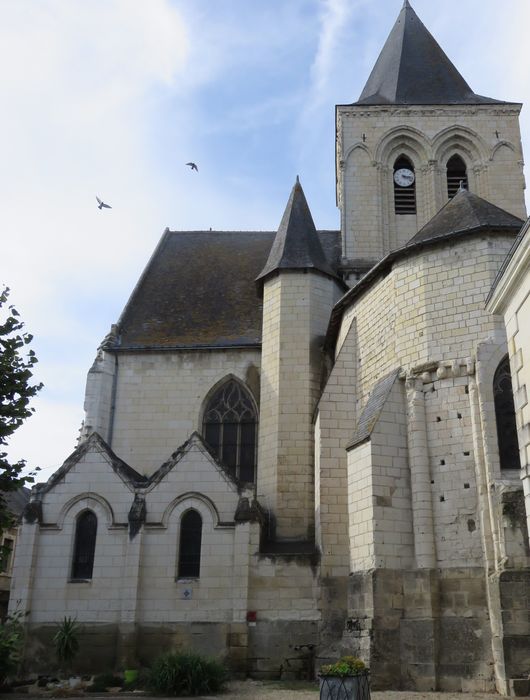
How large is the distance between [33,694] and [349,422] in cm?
708

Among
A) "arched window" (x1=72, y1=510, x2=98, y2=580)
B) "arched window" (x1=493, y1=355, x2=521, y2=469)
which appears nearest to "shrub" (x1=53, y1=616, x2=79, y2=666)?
"arched window" (x1=72, y1=510, x2=98, y2=580)

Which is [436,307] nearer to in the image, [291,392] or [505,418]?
[505,418]

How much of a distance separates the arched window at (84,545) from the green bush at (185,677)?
123 inches

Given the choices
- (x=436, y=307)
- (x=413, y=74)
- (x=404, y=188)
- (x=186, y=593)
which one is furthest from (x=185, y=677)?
(x=413, y=74)

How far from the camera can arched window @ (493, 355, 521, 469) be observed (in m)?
10.6

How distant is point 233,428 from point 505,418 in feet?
24.4

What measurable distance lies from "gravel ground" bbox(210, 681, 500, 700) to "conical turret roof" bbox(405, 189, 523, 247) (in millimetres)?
7222

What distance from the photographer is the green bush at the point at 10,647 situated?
10.5 metres

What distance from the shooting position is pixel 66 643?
1203 cm

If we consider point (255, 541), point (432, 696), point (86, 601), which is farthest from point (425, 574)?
point (86, 601)

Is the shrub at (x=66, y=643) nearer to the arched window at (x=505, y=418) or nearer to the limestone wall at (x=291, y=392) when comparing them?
the limestone wall at (x=291, y=392)

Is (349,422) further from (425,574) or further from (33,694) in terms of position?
(33,694)

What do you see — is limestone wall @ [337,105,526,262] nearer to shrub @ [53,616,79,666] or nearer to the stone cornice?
the stone cornice

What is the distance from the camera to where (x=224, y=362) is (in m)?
17.1
